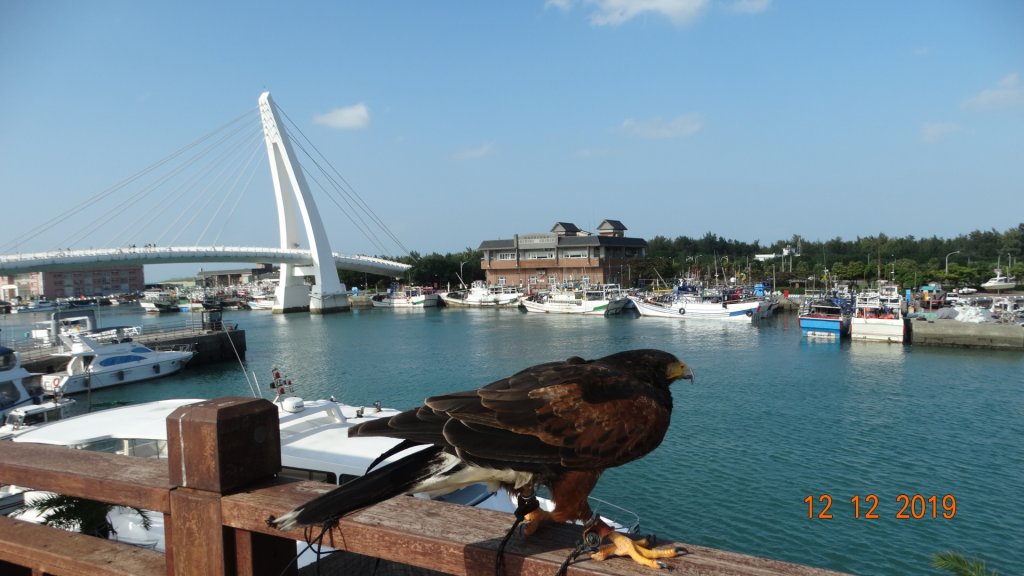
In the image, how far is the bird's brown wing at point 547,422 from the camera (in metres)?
1.50

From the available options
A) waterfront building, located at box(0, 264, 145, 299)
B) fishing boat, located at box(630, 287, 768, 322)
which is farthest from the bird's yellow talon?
waterfront building, located at box(0, 264, 145, 299)

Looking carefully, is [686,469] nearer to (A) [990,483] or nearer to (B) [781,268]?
(A) [990,483]

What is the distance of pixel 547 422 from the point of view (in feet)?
5.20

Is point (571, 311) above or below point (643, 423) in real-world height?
below

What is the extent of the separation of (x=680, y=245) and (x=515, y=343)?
59.3m

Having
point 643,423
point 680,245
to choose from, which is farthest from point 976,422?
point 680,245

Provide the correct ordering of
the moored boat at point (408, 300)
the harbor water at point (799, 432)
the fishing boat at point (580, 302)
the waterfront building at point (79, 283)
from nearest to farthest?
the harbor water at point (799, 432) → the fishing boat at point (580, 302) → the moored boat at point (408, 300) → the waterfront building at point (79, 283)

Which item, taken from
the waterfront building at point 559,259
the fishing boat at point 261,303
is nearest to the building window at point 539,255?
the waterfront building at point 559,259

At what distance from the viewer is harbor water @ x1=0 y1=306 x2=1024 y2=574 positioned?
9.05 m

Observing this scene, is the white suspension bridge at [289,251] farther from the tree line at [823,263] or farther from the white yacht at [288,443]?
the white yacht at [288,443]

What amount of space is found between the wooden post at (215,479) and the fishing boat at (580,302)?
154ft

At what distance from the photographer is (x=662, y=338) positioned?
108 ft
